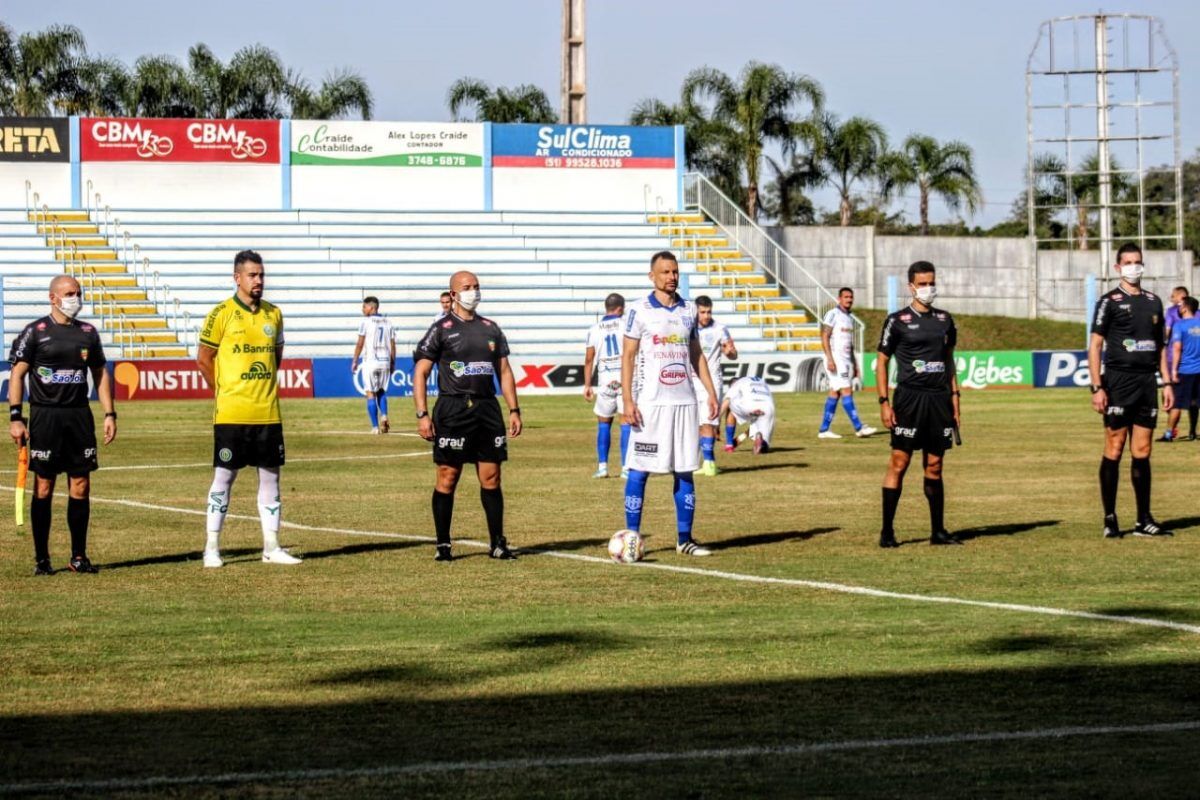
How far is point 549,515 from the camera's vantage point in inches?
654

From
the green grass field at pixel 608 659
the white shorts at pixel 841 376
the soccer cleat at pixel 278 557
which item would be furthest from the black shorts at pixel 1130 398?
the white shorts at pixel 841 376

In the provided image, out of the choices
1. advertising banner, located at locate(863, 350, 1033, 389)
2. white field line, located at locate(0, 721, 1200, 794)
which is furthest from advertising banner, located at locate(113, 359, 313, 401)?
white field line, located at locate(0, 721, 1200, 794)

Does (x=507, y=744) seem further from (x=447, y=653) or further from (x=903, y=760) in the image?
(x=447, y=653)

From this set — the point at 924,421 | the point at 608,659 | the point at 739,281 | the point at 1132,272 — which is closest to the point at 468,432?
the point at 924,421

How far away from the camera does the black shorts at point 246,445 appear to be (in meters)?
12.9

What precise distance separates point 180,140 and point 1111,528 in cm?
3965

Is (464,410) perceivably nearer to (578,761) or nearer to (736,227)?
(578,761)

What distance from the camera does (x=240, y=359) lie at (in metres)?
12.8

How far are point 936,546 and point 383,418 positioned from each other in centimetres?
1543

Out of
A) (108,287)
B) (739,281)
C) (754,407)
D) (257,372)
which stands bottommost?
(754,407)

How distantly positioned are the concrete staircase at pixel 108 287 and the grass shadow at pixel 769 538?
98.6 ft

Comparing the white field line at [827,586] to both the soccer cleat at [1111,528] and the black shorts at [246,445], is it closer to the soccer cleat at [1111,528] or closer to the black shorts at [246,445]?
the black shorts at [246,445]

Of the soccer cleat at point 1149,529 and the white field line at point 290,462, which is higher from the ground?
the white field line at point 290,462

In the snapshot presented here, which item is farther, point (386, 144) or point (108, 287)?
point (386, 144)
